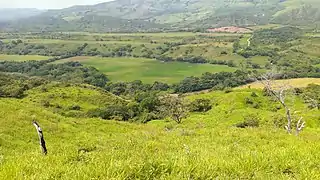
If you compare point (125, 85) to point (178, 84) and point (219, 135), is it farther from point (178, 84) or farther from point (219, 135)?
point (219, 135)

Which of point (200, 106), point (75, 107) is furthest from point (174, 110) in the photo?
point (200, 106)

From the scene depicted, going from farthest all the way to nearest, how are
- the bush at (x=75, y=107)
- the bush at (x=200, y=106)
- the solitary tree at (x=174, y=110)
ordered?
the bush at (x=200, y=106), the bush at (x=75, y=107), the solitary tree at (x=174, y=110)

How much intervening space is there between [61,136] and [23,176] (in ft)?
51.0

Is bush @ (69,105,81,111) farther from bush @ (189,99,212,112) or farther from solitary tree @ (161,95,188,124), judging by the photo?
bush @ (189,99,212,112)

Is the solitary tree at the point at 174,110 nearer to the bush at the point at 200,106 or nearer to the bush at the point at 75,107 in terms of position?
the bush at the point at 200,106

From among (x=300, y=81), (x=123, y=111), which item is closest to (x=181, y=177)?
(x=123, y=111)

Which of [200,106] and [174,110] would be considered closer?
[174,110]

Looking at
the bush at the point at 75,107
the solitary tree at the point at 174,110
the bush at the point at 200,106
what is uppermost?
the solitary tree at the point at 174,110

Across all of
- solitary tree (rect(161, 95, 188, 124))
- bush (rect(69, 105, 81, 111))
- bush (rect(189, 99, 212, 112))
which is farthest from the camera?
bush (rect(189, 99, 212, 112))

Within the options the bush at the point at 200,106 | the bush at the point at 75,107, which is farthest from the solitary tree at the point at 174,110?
the bush at the point at 75,107

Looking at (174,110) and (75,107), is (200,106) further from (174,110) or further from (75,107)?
(75,107)

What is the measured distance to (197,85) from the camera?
166 metres

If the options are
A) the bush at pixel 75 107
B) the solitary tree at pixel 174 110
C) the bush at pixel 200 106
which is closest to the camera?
the solitary tree at pixel 174 110

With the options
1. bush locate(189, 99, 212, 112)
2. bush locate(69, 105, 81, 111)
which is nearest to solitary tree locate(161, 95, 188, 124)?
bush locate(189, 99, 212, 112)
